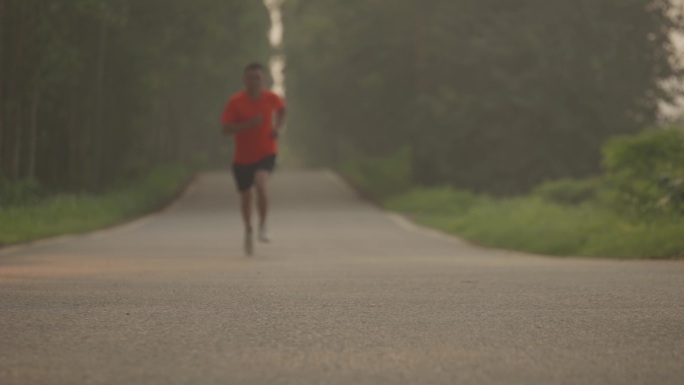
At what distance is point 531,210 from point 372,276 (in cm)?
1184

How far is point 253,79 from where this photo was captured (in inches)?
541

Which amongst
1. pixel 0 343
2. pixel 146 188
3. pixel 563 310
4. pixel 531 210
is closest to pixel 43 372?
pixel 0 343

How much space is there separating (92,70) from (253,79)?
20.2m

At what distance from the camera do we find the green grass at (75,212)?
59.7 ft

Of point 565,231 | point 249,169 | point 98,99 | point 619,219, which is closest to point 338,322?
point 249,169

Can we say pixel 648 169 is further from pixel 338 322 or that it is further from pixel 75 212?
pixel 338 322

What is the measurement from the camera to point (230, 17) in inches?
1724

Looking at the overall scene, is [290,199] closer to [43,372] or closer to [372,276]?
[372,276]

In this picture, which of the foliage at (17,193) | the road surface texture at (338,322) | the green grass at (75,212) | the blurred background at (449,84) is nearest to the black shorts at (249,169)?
the road surface texture at (338,322)

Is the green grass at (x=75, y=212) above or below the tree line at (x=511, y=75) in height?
below

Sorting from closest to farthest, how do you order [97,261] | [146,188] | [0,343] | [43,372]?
[43,372] < [0,343] < [97,261] < [146,188]

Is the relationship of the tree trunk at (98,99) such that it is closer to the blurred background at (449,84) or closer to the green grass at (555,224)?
the blurred background at (449,84)

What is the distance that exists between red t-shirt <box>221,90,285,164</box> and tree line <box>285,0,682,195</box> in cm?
2298

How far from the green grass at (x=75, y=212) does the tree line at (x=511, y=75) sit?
836 cm
